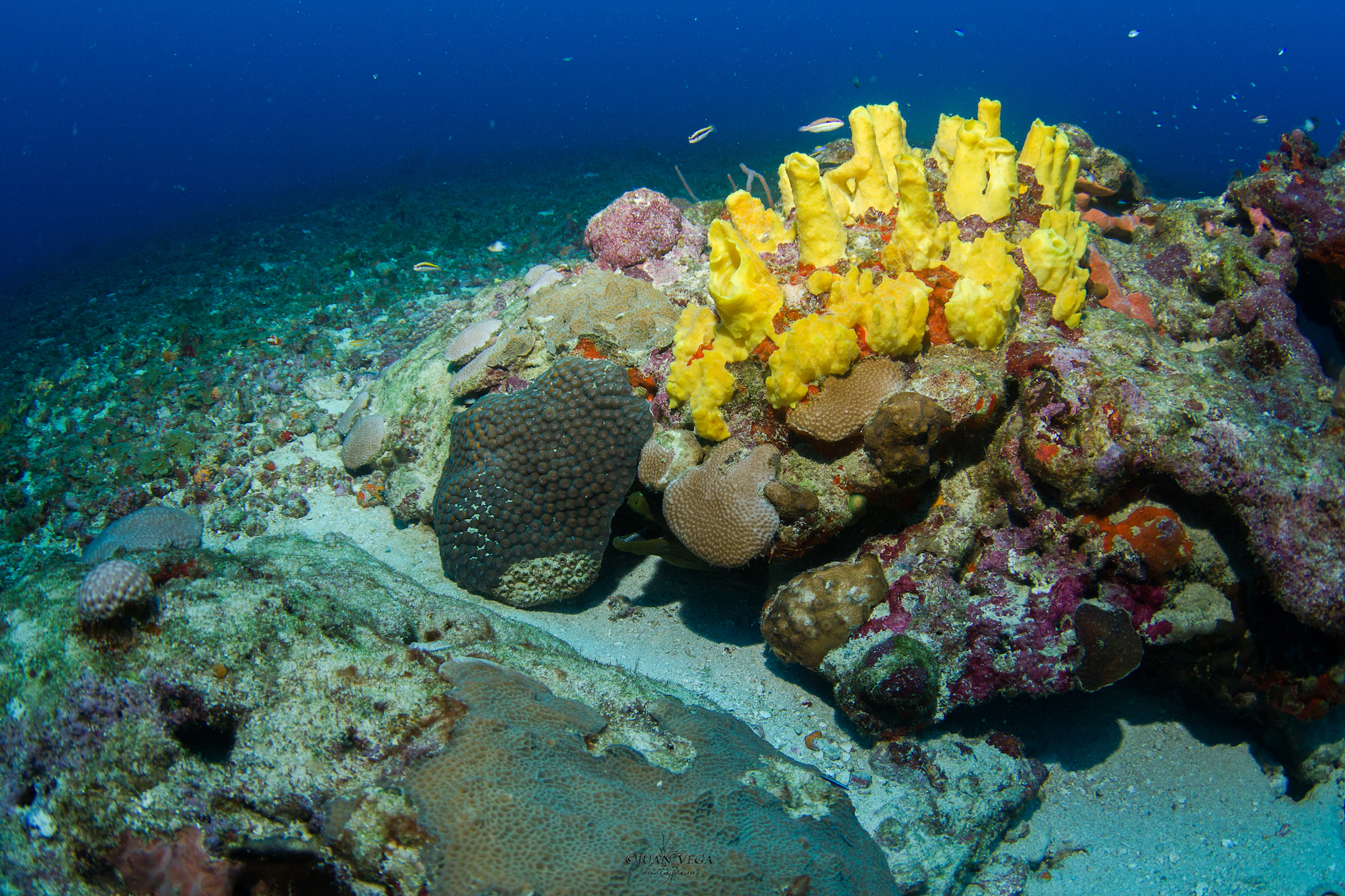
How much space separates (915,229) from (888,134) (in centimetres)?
147

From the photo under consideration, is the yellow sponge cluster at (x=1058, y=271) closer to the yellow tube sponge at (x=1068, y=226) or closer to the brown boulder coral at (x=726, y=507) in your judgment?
the yellow tube sponge at (x=1068, y=226)

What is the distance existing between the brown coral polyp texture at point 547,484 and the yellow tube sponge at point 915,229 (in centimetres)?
209

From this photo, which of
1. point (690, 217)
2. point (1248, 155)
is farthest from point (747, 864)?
point (1248, 155)

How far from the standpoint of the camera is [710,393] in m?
3.77

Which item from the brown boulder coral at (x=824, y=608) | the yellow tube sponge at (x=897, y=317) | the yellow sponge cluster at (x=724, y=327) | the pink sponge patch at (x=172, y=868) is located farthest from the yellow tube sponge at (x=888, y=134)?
the pink sponge patch at (x=172, y=868)

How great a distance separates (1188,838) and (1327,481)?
218 centimetres

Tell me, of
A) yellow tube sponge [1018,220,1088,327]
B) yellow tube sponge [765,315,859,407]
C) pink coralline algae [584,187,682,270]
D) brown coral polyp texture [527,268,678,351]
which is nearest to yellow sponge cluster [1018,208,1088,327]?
yellow tube sponge [1018,220,1088,327]

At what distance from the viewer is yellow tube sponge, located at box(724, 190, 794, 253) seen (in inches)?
172

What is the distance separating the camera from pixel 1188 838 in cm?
334

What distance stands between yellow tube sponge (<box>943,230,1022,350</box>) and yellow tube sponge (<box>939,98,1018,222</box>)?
0.72 m

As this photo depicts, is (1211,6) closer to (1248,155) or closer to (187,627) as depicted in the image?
(1248,155)

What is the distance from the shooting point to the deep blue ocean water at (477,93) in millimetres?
30219

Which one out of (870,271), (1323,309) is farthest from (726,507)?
(1323,309)

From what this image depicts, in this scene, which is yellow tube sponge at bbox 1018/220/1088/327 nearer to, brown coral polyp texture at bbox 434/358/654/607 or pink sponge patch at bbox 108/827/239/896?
brown coral polyp texture at bbox 434/358/654/607
